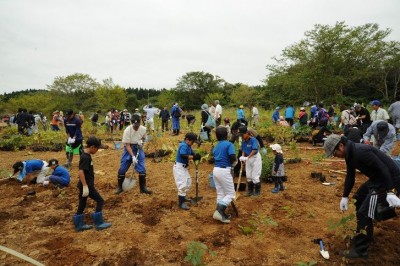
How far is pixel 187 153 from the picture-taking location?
5.06 meters

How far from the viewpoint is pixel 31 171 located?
22.1ft

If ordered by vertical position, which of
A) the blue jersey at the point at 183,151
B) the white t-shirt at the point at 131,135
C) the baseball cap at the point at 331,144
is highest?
the baseball cap at the point at 331,144

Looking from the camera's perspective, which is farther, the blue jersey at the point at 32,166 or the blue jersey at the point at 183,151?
the blue jersey at the point at 32,166

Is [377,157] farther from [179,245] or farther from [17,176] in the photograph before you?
[17,176]

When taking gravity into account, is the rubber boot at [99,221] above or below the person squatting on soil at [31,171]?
below

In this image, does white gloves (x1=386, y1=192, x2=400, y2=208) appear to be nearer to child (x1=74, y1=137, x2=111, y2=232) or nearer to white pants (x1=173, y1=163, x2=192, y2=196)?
white pants (x1=173, y1=163, x2=192, y2=196)

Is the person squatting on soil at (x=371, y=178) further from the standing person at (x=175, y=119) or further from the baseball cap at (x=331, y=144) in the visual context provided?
the standing person at (x=175, y=119)

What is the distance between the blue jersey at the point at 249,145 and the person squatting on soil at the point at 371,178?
2.33 meters

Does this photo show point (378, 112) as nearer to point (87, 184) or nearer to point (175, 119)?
point (87, 184)

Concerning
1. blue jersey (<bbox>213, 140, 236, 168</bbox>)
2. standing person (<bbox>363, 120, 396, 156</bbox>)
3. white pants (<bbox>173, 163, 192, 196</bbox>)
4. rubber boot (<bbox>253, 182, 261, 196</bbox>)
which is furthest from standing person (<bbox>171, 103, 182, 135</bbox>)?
blue jersey (<bbox>213, 140, 236, 168</bbox>)

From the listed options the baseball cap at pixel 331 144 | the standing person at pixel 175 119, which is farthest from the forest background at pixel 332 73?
the baseball cap at pixel 331 144

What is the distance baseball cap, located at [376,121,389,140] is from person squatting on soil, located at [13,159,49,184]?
26.1 feet

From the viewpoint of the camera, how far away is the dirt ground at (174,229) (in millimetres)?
3486

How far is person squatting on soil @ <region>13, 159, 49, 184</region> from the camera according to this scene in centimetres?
670
